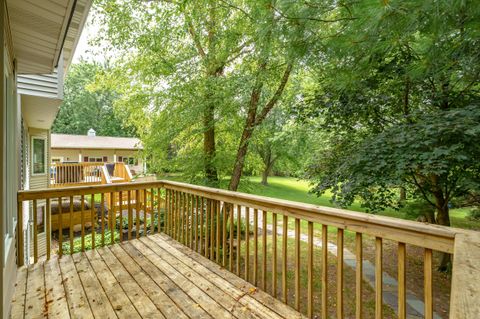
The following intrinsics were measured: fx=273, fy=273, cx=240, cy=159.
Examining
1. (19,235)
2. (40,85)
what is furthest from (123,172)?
(19,235)

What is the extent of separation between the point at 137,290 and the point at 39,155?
9.54 meters

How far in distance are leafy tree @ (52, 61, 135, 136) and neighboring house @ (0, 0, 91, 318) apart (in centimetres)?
2345

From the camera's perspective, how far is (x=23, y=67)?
3.46 metres

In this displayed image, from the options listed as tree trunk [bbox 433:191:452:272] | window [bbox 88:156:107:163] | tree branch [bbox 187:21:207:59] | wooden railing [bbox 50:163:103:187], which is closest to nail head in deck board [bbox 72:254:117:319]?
tree branch [bbox 187:21:207:59]

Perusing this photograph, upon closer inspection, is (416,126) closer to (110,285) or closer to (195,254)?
(195,254)

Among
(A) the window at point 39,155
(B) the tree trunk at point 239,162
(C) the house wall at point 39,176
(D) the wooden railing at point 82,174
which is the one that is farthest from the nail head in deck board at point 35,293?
(D) the wooden railing at point 82,174

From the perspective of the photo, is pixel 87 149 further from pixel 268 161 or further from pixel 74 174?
pixel 268 161

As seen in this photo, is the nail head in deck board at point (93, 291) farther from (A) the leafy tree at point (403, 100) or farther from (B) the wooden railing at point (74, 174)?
(B) the wooden railing at point (74, 174)

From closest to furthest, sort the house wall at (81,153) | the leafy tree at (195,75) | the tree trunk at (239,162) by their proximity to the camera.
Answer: the leafy tree at (195,75) → the tree trunk at (239,162) → the house wall at (81,153)

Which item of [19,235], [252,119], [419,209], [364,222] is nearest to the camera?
[364,222]

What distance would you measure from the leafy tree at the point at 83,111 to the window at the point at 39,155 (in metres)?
17.7

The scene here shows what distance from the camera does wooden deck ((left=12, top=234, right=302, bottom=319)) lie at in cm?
227

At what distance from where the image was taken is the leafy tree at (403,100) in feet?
8.45

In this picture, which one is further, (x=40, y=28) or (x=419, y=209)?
(x=419, y=209)
